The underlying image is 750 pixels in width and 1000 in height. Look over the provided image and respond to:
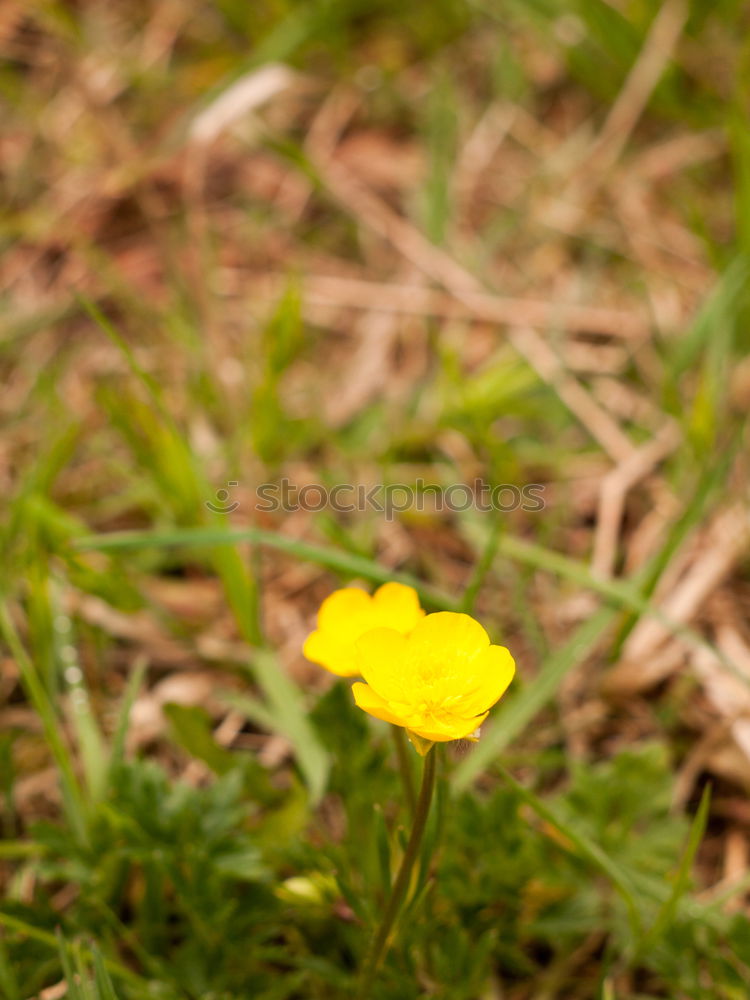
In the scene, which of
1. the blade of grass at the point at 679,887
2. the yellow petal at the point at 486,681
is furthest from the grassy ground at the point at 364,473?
the yellow petal at the point at 486,681

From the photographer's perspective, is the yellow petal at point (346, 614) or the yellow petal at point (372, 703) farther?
the yellow petal at point (346, 614)

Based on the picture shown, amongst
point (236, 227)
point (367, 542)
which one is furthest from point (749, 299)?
point (236, 227)

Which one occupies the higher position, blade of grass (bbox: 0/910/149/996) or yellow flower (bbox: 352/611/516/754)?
yellow flower (bbox: 352/611/516/754)

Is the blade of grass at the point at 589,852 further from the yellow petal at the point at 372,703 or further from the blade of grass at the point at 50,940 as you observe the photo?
the blade of grass at the point at 50,940

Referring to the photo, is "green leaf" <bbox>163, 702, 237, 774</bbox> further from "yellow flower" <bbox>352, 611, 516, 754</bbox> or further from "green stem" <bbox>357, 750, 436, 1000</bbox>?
"yellow flower" <bbox>352, 611, 516, 754</bbox>

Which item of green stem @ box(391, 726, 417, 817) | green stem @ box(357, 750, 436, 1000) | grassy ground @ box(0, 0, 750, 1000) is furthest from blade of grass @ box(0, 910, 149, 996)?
green stem @ box(391, 726, 417, 817)

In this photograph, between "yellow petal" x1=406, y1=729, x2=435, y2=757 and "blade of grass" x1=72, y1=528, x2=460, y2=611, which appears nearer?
"yellow petal" x1=406, y1=729, x2=435, y2=757

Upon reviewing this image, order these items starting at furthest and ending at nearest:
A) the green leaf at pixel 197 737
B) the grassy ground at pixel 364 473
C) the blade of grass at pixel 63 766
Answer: the green leaf at pixel 197 737
the blade of grass at pixel 63 766
the grassy ground at pixel 364 473

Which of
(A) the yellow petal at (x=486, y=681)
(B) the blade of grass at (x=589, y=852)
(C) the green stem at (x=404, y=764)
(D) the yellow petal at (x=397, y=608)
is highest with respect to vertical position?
(A) the yellow petal at (x=486, y=681)

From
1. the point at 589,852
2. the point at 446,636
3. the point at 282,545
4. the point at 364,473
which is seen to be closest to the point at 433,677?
the point at 446,636
